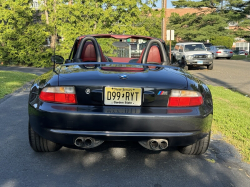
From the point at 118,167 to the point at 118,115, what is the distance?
27.4 inches

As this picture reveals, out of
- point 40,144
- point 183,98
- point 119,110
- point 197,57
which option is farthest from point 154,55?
point 197,57

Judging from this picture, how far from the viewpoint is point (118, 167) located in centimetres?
341

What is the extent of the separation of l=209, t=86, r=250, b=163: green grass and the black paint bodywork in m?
1.10

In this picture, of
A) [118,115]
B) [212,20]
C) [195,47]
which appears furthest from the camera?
[212,20]

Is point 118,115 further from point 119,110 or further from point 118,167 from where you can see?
point 118,167

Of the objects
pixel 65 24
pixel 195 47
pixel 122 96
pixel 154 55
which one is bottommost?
pixel 122 96

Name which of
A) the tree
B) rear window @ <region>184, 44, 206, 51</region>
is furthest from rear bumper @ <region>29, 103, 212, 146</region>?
rear window @ <region>184, 44, 206, 51</region>

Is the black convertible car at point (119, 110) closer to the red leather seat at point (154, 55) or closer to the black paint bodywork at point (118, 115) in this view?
the black paint bodywork at point (118, 115)

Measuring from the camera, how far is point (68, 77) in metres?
3.33

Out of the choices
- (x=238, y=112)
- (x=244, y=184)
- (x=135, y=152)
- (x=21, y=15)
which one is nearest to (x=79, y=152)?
(x=135, y=152)

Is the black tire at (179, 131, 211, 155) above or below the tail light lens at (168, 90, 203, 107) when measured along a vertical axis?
below

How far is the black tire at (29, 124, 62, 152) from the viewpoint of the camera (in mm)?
3629

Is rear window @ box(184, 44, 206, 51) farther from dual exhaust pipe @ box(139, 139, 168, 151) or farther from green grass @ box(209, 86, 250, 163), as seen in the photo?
dual exhaust pipe @ box(139, 139, 168, 151)

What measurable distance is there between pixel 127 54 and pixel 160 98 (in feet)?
11.6
